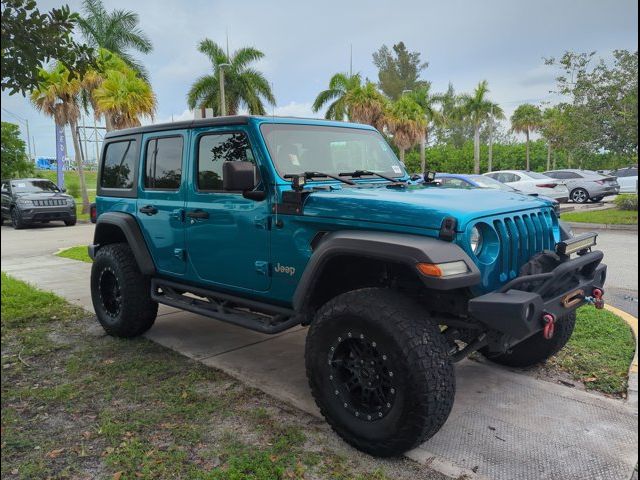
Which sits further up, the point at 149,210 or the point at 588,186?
the point at 588,186

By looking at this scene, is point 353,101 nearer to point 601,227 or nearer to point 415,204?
point 601,227

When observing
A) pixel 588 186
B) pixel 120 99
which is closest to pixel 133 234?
pixel 120 99

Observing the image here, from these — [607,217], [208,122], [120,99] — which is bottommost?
[607,217]

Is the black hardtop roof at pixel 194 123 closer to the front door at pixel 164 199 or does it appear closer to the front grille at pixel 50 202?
the front door at pixel 164 199

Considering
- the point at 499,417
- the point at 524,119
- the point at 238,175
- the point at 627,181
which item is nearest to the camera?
the point at 238,175

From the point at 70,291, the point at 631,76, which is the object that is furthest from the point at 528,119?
the point at 70,291

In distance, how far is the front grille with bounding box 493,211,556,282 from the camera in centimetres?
300

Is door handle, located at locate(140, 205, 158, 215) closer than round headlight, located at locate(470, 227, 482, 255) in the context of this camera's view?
No

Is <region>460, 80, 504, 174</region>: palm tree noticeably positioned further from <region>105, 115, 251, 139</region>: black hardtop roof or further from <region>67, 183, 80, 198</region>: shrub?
<region>105, 115, 251, 139</region>: black hardtop roof

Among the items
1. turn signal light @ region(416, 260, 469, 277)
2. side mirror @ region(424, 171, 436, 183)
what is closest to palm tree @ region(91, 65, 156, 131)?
side mirror @ region(424, 171, 436, 183)

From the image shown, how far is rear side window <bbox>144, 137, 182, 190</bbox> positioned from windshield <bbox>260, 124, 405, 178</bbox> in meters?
1.00

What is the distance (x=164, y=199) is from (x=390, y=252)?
241 cm

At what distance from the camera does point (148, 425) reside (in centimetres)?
334

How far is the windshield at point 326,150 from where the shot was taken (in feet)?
12.3
